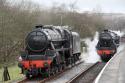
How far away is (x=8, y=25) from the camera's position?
33969 mm

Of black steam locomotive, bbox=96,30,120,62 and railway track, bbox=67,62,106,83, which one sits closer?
railway track, bbox=67,62,106,83

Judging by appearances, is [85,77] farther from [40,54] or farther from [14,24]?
[14,24]

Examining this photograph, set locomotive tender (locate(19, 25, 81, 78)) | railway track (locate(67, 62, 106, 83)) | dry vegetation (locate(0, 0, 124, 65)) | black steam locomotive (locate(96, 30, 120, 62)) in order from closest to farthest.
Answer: railway track (locate(67, 62, 106, 83)), locomotive tender (locate(19, 25, 81, 78)), dry vegetation (locate(0, 0, 124, 65)), black steam locomotive (locate(96, 30, 120, 62))

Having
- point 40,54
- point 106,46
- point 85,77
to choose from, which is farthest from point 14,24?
point 85,77

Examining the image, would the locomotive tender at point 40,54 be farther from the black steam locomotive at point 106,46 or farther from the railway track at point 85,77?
the black steam locomotive at point 106,46

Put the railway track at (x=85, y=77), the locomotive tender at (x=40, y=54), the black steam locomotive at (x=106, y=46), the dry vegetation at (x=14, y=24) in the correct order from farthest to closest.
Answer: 1. the black steam locomotive at (x=106, y=46)
2. the dry vegetation at (x=14, y=24)
3. the locomotive tender at (x=40, y=54)
4. the railway track at (x=85, y=77)

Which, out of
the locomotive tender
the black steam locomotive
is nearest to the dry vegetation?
the black steam locomotive

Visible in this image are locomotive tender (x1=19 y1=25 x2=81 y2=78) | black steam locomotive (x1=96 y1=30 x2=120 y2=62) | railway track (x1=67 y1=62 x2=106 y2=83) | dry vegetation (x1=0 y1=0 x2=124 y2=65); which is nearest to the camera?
railway track (x1=67 y1=62 x2=106 y2=83)

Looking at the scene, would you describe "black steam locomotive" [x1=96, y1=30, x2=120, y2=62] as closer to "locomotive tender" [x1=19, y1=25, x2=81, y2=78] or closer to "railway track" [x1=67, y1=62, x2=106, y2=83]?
"railway track" [x1=67, y1=62, x2=106, y2=83]

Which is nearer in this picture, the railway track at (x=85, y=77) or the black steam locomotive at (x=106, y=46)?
the railway track at (x=85, y=77)

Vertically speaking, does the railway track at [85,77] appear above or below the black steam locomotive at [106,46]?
below

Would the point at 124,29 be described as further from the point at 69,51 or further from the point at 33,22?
the point at 69,51

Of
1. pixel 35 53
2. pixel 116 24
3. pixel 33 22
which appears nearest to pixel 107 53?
pixel 33 22

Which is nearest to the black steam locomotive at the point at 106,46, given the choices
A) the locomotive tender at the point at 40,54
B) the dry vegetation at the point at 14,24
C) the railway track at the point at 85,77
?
the dry vegetation at the point at 14,24
